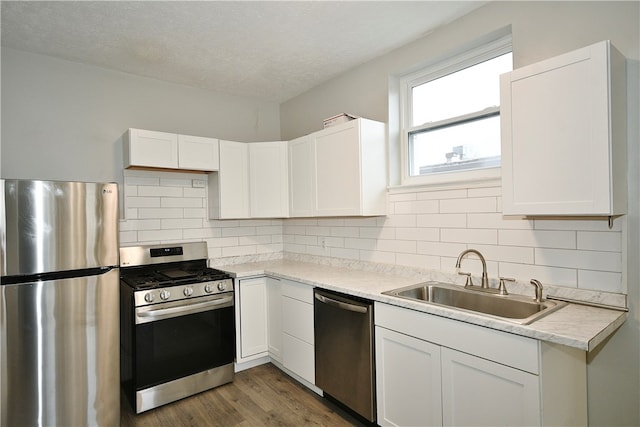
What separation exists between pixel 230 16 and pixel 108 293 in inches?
75.6

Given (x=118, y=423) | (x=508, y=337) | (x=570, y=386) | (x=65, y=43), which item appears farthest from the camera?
(x=65, y=43)

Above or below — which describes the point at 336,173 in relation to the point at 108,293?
above

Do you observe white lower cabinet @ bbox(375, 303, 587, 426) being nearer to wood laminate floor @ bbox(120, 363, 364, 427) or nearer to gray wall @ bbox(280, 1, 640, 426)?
gray wall @ bbox(280, 1, 640, 426)

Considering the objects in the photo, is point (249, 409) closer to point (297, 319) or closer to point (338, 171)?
point (297, 319)

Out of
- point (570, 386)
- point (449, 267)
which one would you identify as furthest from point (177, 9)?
point (570, 386)

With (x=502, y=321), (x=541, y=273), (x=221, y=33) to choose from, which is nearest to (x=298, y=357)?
(x=502, y=321)

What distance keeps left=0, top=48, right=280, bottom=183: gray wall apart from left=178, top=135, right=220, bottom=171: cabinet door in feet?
1.20

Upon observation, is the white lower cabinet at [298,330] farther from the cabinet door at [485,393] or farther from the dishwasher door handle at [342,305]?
the cabinet door at [485,393]

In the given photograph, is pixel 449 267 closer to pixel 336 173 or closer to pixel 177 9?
pixel 336 173

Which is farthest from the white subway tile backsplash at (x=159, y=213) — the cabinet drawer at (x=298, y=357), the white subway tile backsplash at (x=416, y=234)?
the cabinet drawer at (x=298, y=357)

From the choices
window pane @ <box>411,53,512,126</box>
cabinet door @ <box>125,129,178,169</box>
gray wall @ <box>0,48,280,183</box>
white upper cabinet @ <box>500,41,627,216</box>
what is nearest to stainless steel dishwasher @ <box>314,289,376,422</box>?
white upper cabinet @ <box>500,41,627,216</box>

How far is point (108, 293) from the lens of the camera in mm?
2277

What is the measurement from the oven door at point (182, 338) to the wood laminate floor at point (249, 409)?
8.2 inches

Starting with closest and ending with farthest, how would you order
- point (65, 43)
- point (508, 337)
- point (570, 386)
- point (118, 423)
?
point (508, 337), point (570, 386), point (118, 423), point (65, 43)
